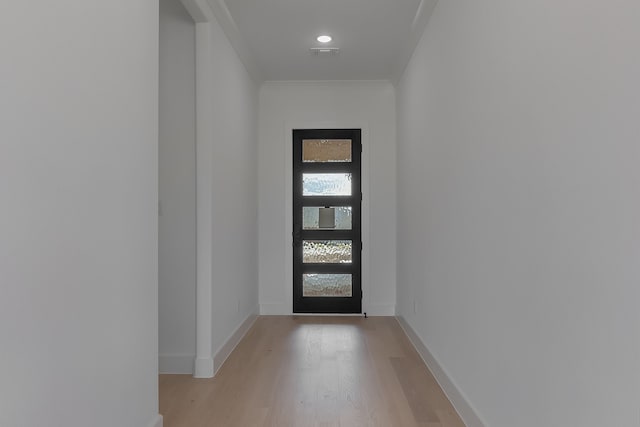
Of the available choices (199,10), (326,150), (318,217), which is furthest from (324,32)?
(318,217)

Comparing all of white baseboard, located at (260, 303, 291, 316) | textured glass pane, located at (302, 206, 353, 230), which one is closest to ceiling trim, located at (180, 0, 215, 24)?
textured glass pane, located at (302, 206, 353, 230)

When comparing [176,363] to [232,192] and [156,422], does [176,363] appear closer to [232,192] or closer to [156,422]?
[156,422]

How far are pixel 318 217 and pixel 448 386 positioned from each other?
298cm

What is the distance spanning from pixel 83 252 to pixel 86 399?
51 cm

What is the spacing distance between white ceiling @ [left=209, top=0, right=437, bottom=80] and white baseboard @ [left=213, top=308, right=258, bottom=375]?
2530mm

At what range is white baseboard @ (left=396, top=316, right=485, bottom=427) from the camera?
2.44m

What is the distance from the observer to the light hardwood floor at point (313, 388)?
8.60ft

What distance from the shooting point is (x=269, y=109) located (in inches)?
220

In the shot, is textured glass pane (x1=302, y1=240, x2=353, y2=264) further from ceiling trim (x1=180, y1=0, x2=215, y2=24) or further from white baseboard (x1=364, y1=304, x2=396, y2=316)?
ceiling trim (x1=180, y1=0, x2=215, y2=24)

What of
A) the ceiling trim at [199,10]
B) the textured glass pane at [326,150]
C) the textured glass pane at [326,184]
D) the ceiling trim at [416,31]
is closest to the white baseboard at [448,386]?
the textured glass pane at [326,184]

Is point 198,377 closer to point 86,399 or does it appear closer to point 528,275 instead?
point 86,399

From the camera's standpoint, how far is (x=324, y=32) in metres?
4.05

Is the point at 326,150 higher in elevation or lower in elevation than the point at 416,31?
lower

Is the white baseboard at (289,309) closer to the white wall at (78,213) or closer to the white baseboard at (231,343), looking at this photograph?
the white baseboard at (231,343)
